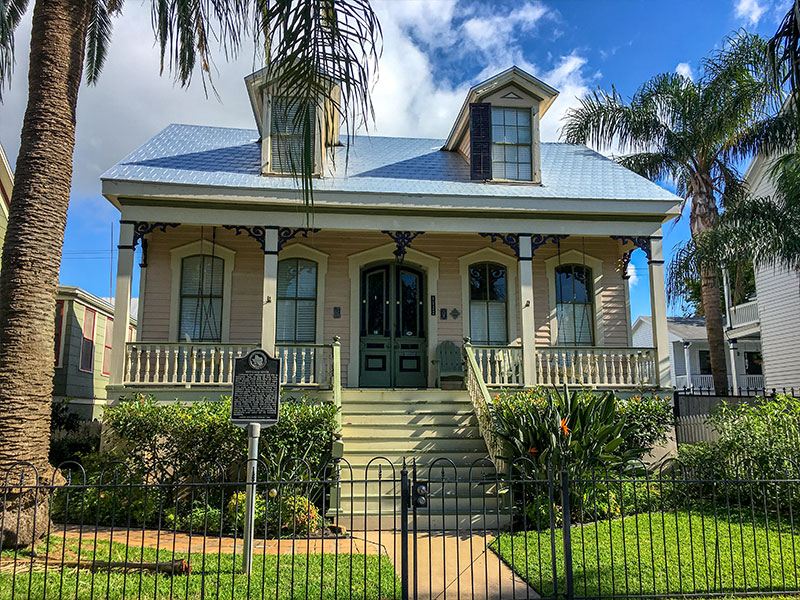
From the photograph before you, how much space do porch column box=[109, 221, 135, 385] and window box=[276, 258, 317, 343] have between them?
3249mm

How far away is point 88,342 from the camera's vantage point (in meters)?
18.6

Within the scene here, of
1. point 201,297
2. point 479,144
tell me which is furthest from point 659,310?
point 201,297

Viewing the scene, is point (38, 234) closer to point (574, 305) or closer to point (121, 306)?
point (121, 306)

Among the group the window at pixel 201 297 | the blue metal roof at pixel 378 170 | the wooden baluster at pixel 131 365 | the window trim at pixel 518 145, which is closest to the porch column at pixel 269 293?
the blue metal roof at pixel 378 170

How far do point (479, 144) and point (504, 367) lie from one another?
199 inches

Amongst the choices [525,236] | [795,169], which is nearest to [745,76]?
[795,169]

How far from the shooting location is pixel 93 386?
19.3 meters

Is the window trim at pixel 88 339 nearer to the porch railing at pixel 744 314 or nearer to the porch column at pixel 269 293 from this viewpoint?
the porch column at pixel 269 293

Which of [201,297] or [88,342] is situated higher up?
[201,297]

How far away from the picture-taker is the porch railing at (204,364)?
1183 cm

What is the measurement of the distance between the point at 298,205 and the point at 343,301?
9.38ft

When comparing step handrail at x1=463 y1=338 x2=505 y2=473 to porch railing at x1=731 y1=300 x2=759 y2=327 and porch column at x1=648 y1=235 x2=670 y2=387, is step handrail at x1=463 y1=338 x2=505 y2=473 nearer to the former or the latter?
porch column at x1=648 y1=235 x2=670 y2=387

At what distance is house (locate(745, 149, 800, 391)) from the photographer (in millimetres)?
21578

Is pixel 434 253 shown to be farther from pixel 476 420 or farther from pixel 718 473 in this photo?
pixel 718 473
